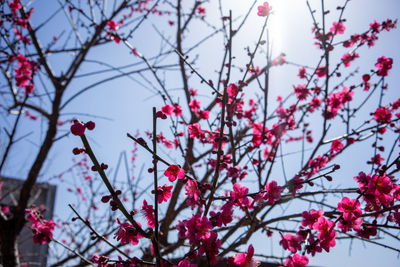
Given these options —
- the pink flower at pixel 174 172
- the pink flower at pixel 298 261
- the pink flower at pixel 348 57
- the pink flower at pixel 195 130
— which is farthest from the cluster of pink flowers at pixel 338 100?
the pink flower at pixel 174 172

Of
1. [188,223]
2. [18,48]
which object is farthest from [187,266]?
[18,48]

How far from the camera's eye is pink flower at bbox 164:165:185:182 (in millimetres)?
1441

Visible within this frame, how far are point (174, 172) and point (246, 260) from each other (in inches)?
22.2

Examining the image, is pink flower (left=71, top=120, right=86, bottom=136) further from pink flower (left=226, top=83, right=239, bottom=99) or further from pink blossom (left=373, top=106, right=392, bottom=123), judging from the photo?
pink blossom (left=373, top=106, right=392, bottom=123)

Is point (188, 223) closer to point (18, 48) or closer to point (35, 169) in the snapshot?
point (35, 169)

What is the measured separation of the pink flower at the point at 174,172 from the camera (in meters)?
1.44

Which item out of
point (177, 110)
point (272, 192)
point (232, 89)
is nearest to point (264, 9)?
point (232, 89)

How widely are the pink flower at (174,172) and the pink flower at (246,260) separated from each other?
0.48m

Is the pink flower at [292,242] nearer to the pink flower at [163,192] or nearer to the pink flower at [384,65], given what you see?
the pink flower at [163,192]

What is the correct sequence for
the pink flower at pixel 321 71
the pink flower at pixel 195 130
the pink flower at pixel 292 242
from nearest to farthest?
the pink flower at pixel 292 242 < the pink flower at pixel 195 130 < the pink flower at pixel 321 71

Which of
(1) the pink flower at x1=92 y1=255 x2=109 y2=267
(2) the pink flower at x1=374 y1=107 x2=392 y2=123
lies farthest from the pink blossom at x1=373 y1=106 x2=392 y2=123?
(1) the pink flower at x1=92 y1=255 x2=109 y2=267

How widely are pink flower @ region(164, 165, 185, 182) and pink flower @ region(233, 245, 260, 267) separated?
0.48 m

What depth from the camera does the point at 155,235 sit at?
110 centimetres

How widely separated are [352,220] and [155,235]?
1209 millimetres
